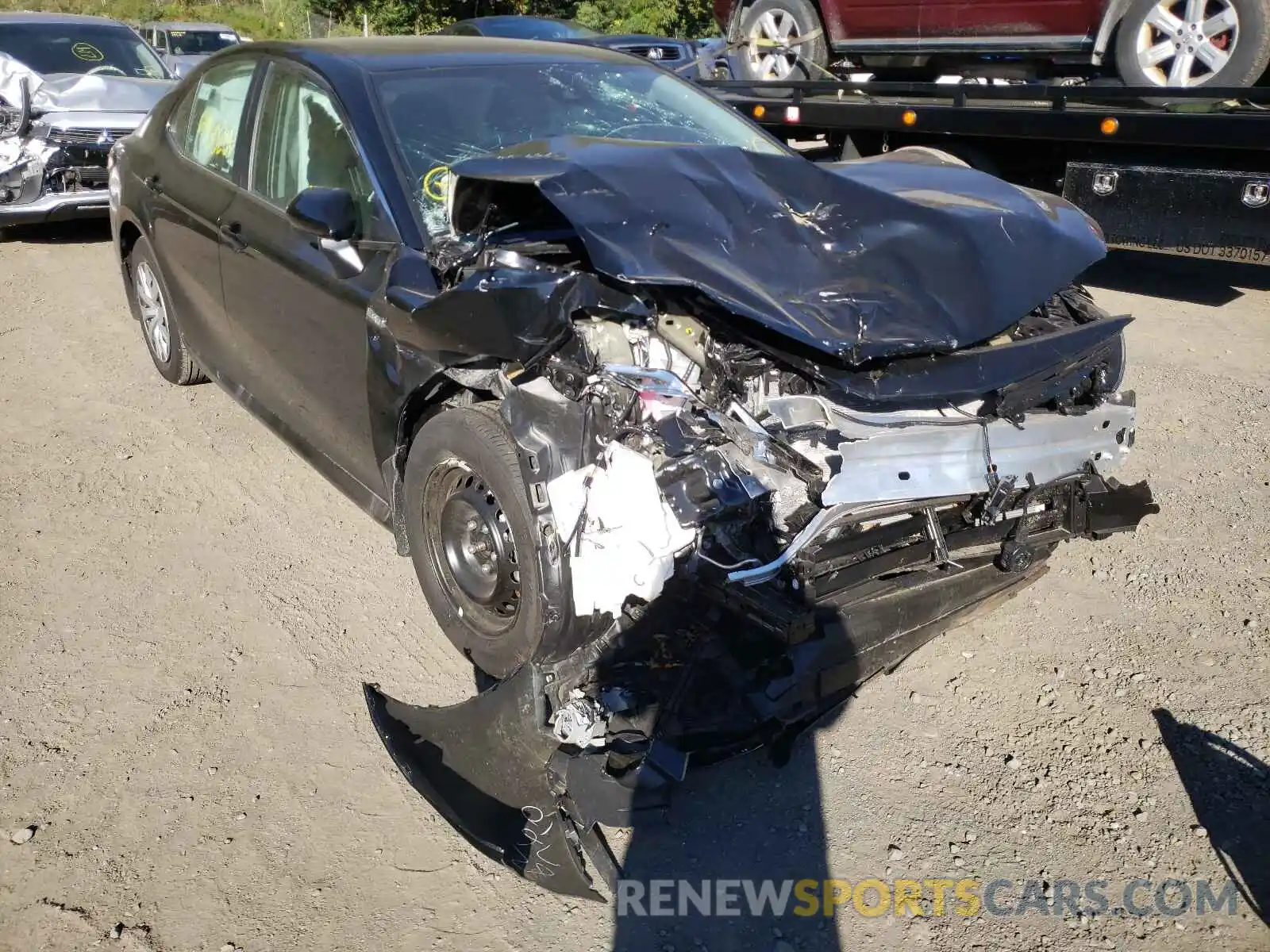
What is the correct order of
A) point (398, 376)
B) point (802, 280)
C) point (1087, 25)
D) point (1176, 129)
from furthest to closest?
1. point (1087, 25)
2. point (1176, 129)
3. point (398, 376)
4. point (802, 280)

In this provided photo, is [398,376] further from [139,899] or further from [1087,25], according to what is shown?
[1087,25]

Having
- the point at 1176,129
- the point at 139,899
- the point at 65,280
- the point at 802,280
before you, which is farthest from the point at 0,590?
the point at 1176,129

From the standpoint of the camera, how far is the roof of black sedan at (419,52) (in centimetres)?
370

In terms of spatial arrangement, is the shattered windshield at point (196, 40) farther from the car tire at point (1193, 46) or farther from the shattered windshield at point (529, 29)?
the car tire at point (1193, 46)

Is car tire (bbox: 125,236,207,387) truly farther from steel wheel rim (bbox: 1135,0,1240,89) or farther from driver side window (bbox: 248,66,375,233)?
steel wheel rim (bbox: 1135,0,1240,89)

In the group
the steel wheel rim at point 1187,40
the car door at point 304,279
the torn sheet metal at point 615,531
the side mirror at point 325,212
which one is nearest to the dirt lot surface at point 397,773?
the car door at point 304,279

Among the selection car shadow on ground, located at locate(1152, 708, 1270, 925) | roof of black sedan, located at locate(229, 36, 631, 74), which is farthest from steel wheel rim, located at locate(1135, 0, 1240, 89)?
car shadow on ground, located at locate(1152, 708, 1270, 925)

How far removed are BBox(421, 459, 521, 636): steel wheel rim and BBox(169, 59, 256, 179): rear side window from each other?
1.90 m

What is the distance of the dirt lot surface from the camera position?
2480mm

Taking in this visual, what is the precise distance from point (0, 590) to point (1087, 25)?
21.5 ft

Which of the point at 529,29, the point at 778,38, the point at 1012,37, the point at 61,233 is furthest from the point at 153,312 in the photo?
the point at 529,29

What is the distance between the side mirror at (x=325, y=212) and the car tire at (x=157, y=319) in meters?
2.06

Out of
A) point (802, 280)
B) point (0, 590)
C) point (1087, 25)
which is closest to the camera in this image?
point (802, 280)

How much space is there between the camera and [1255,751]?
2.98 meters
